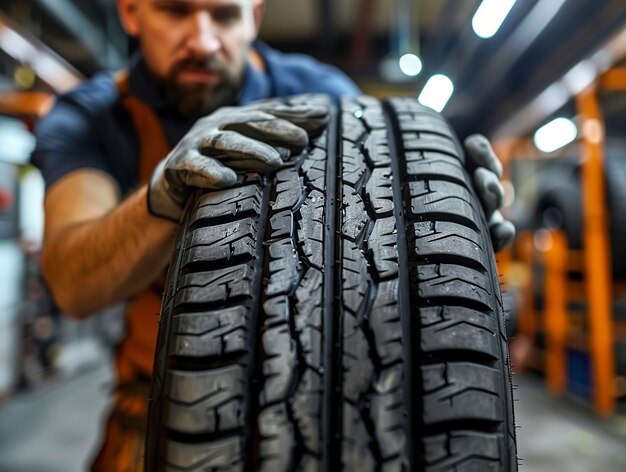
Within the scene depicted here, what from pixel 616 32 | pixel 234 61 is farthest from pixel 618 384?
pixel 234 61

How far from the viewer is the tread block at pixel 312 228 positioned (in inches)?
22.8

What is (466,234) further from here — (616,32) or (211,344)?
(616,32)

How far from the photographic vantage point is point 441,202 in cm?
62

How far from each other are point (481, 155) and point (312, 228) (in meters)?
0.34

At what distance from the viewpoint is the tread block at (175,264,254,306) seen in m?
0.56

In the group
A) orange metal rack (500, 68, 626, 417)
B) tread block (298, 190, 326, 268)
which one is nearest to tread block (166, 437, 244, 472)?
tread block (298, 190, 326, 268)

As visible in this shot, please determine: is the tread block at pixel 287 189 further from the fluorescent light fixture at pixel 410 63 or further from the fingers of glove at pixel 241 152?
the fluorescent light fixture at pixel 410 63

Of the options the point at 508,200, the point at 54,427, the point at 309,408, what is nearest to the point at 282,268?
the point at 309,408

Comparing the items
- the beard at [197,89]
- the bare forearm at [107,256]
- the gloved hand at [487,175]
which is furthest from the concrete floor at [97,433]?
the gloved hand at [487,175]

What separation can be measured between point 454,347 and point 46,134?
101cm

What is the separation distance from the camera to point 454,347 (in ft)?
1.76

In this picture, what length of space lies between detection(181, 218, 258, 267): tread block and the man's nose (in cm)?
66

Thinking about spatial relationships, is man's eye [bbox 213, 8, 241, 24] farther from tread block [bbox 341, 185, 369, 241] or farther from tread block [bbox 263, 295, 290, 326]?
tread block [bbox 263, 295, 290, 326]

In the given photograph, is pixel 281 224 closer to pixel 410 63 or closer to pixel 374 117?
pixel 374 117
